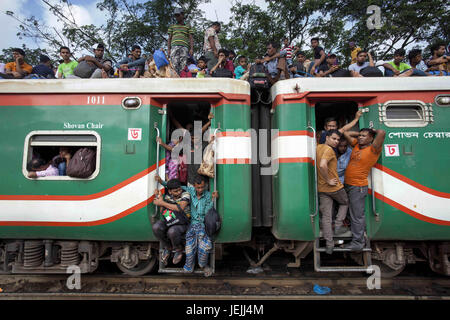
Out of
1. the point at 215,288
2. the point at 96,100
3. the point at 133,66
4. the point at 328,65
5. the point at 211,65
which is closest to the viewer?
the point at 96,100

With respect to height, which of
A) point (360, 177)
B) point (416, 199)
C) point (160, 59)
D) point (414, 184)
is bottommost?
point (416, 199)

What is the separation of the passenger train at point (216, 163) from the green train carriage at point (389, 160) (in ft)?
0.05

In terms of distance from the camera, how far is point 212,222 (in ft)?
11.1

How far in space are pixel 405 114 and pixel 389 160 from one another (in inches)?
29.9

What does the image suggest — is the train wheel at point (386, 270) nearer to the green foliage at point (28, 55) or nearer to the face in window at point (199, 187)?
the face in window at point (199, 187)

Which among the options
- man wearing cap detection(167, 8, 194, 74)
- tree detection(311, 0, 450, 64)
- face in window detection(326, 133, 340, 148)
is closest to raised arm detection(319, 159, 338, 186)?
face in window detection(326, 133, 340, 148)

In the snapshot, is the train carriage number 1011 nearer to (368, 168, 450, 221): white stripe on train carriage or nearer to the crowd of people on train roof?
the crowd of people on train roof

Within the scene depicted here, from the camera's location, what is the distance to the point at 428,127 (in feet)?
11.5

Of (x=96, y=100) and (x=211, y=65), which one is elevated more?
(x=211, y=65)

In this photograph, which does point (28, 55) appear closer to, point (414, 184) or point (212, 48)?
point (212, 48)

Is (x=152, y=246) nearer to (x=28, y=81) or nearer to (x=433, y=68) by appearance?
(x=28, y=81)

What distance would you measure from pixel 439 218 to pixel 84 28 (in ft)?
50.0

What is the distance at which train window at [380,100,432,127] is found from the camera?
353 centimetres

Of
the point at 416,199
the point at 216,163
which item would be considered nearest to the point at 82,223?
the point at 216,163
